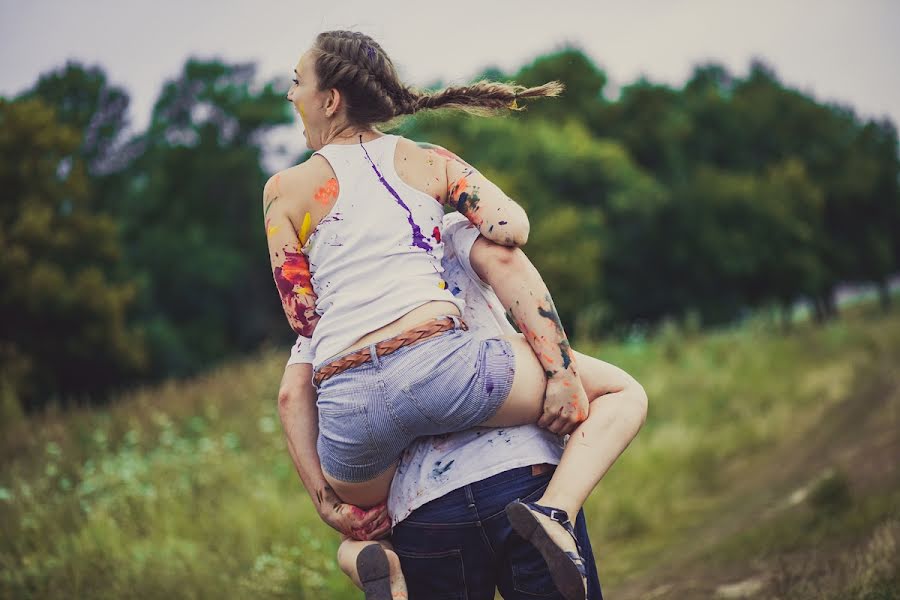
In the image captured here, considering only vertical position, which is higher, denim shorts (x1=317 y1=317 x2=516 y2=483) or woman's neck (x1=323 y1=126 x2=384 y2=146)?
woman's neck (x1=323 y1=126 x2=384 y2=146)

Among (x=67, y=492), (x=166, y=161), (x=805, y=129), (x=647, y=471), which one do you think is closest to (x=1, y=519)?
(x=67, y=492)

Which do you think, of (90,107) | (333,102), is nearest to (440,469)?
(333,102)

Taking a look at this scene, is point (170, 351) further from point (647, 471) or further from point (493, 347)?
point (493, 347)

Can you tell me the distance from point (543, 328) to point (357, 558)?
712 millimetres

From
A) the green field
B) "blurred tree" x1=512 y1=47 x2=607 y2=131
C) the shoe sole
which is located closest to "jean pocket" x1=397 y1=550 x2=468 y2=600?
the shoe sole

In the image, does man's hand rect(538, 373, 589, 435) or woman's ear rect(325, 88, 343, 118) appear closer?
man's hand rect(538, 373, 589, 435)

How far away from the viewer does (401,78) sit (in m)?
2.40

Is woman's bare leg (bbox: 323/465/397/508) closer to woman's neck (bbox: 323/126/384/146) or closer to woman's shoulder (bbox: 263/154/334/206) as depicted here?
woman's shoulder (bbox: 263/154/334/206)

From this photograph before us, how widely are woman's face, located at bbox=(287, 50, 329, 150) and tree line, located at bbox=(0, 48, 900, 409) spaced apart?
16512 mm

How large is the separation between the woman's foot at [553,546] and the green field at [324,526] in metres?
1.98

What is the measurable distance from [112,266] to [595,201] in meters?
21.9

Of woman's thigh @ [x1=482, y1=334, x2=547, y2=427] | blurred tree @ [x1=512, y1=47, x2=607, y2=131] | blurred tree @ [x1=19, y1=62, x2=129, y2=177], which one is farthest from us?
blurred tree @ [x1=512, y1=47, x2=607, y2=131]

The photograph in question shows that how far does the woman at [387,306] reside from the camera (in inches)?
81.7

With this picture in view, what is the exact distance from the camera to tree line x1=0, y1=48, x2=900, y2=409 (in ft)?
75.2
